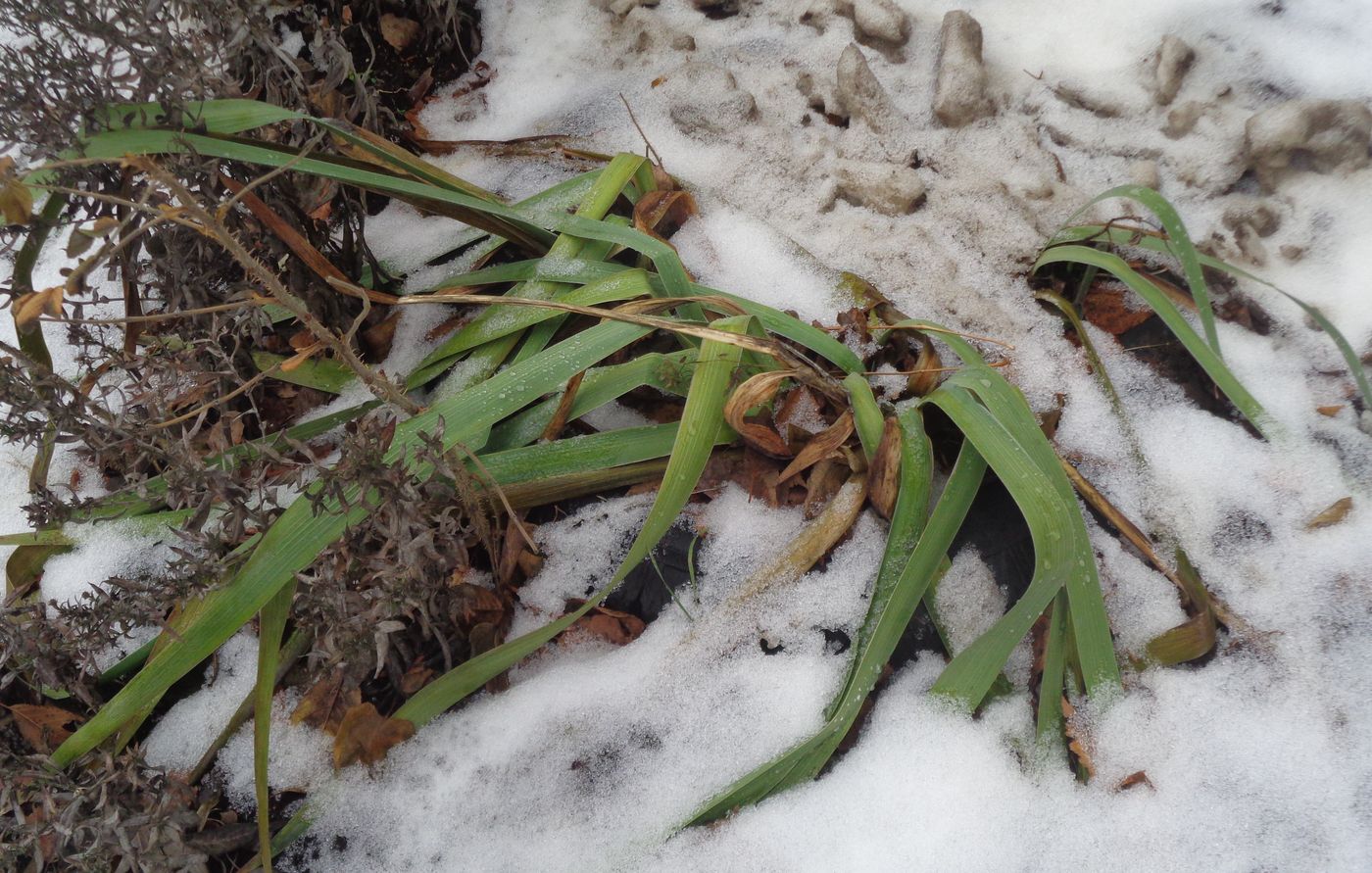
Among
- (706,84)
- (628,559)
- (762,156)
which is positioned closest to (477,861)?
(628,559)

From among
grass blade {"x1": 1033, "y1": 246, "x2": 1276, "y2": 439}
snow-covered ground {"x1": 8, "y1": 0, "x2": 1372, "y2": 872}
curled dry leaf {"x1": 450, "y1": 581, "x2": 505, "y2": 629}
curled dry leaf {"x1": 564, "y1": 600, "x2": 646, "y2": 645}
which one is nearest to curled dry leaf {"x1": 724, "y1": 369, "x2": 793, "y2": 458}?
snow-covered ground {"x1": 8, "y1": 0, "x2": 1372, "y2": 872}

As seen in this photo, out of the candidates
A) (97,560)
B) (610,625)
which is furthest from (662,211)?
(97,560)

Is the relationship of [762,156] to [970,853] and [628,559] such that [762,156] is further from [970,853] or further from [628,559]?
[970,853]

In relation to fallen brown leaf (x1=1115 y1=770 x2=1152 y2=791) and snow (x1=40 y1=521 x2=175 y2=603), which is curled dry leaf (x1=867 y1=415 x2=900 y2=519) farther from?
snow (x1=40 y1=521 x2=175 y2=603)

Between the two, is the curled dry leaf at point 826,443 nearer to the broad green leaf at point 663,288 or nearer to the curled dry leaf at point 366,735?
the broad green leaf at point 663,288

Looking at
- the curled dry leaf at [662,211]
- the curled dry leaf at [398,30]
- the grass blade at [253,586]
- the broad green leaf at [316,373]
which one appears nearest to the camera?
the grass blade at [253,586]

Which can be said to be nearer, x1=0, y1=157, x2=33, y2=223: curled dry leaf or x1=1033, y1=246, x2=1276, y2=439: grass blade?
x1=0, y1=157, x2=33, y2=223: curled dry leaf

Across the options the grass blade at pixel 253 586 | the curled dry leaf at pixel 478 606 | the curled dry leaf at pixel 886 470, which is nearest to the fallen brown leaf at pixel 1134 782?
the curled dry leaf at pixel 886 470

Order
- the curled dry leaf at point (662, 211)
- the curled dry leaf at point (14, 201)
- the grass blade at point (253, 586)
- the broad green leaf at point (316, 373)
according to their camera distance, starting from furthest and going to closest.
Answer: the curled dry leaf at point (662, 211), the broad green leaf at point (316, 373), the grass blade at point (253, 586), the curled dry leaf at point (14, 201)

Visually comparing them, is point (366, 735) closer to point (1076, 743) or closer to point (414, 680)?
point (414, 680)
